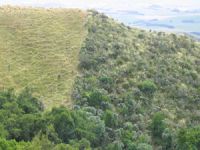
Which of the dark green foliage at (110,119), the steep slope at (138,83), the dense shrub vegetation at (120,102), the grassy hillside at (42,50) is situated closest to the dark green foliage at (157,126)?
the steep slope at (138,83)

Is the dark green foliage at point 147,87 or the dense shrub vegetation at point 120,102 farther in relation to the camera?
the dark green foliage at point 147,87

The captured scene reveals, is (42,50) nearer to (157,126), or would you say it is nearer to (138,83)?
(138,83)

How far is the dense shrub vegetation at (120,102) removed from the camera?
47.8m

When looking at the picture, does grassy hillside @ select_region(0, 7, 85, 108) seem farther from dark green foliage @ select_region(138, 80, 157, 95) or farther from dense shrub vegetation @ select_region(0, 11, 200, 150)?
dark green foliage @ select_region(138, 80, 157, 95)

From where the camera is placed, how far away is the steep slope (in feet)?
186

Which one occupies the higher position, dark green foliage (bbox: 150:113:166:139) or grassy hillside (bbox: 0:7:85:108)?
grassy hillside (bbox: 0:7:85:108)

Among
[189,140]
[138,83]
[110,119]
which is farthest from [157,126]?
[138,83]

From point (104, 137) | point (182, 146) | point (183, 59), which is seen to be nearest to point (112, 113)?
point (104, 137)

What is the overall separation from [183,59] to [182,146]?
24635 mm

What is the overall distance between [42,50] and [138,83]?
13.1m

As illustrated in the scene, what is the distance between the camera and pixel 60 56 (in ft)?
223

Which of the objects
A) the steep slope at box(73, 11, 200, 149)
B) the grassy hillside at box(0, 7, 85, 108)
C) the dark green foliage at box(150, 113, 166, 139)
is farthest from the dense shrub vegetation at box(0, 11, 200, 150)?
the grassy hillside at box(0, 7, 85, 108)

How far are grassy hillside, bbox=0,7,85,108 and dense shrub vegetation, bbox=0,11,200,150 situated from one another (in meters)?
1.60

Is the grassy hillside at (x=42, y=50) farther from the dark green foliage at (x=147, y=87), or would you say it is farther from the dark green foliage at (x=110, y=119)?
the dark green foliage at (x=147, y=87)
